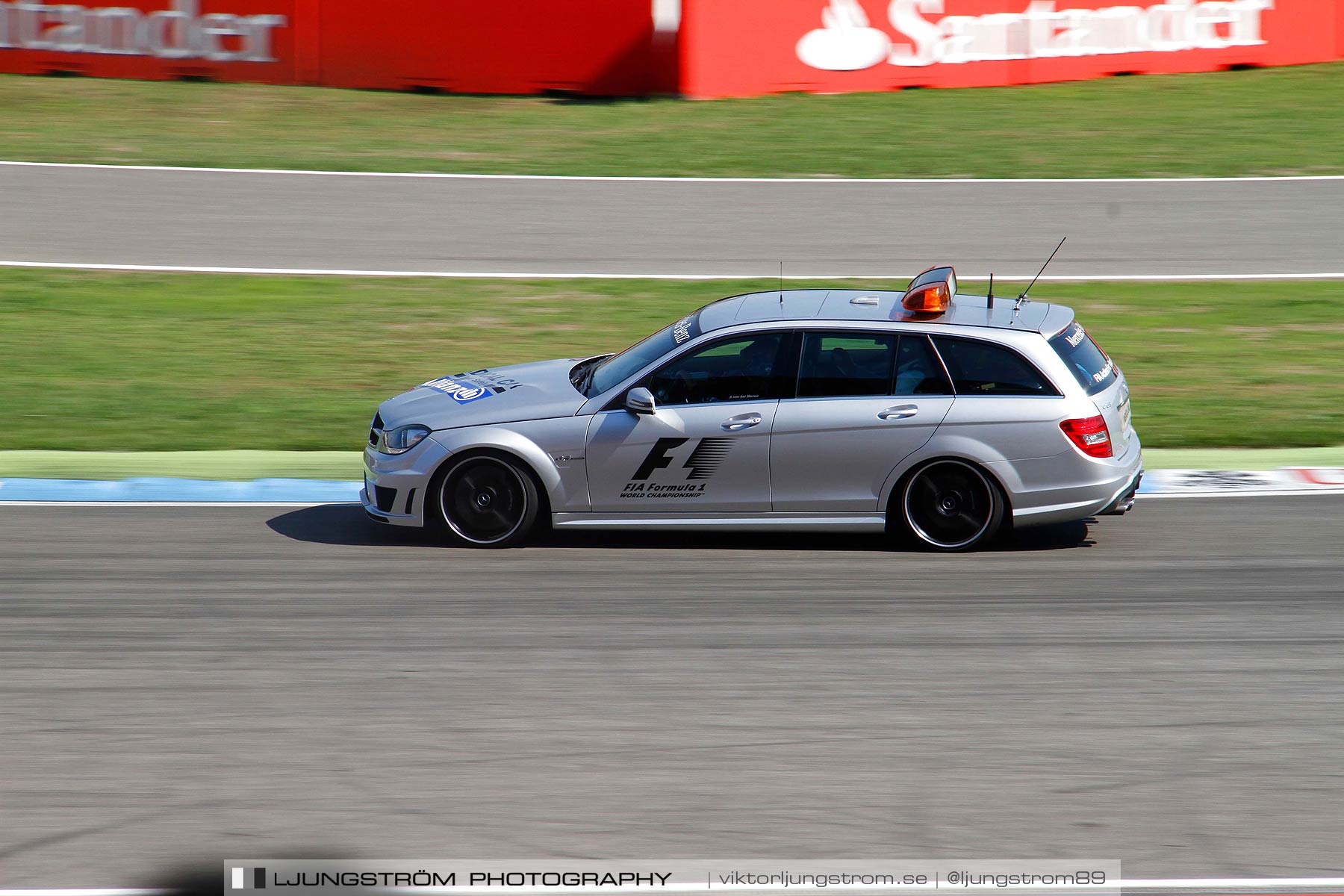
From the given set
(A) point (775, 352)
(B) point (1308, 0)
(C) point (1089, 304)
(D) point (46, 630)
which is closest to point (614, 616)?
(A) point (775, 352)

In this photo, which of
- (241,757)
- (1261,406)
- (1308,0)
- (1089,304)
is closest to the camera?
(241,757)

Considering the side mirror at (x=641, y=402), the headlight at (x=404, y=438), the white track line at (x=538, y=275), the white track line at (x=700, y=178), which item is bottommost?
the headlight at (x=404, y=438)

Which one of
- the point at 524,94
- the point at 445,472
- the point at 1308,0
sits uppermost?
the point at 1308,0

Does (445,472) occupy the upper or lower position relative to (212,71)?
lower

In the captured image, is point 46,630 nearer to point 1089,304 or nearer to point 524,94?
point 1089,304

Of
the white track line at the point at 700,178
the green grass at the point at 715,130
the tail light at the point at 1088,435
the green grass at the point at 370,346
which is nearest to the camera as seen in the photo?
the tail light at the point at 1088,435

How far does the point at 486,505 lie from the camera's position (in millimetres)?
9047

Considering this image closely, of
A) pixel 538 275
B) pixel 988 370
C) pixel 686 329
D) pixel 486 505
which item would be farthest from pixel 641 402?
pixel 538 275

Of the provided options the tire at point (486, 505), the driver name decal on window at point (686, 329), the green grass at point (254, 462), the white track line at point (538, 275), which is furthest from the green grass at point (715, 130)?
the tire at point (486, 505)

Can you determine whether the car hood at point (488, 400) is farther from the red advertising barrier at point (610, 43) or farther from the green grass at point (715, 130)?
the red advertising barrier at point (610, 43)

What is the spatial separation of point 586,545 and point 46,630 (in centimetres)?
311

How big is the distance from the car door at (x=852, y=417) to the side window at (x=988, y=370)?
0.32ft

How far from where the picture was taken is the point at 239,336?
46.2 feet

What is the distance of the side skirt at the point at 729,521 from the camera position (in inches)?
352
